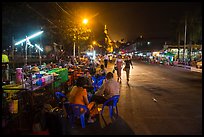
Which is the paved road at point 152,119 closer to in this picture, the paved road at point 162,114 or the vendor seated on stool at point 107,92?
the paved road at point 162,114

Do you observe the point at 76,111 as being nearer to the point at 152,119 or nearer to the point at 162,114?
the point at 152,119

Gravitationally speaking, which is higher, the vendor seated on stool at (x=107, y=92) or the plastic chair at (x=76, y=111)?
the vendor seated on stool at (x=107, y=92)

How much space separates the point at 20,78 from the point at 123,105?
12.8 ft

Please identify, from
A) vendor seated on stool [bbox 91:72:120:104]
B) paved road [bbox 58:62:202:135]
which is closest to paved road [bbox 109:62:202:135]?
paved road [bbox 58:62:202:135]

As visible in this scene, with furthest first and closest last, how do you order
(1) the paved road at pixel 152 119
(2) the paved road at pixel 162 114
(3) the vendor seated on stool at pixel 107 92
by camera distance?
(3) the vendor seated on stool at pixel 107 92
(2) the paved road at pixel 162 114
(1) the paved road at pixel 152 119

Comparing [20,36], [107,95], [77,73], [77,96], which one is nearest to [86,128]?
[77,96]

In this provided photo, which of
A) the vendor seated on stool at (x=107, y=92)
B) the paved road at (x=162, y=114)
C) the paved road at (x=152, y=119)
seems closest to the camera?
the paved road at (x=152, y=119)

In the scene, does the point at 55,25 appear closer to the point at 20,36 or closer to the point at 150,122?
the point at 20,36

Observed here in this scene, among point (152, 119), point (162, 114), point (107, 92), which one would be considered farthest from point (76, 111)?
point (162, 114)

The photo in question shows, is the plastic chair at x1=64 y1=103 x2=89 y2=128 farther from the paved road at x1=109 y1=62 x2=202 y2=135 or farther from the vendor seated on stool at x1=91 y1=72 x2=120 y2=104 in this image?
the paved road at x1=109 y1=62 x2=202 y2=135

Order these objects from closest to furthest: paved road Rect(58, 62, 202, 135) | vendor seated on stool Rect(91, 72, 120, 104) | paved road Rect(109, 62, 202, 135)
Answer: paved road Rect(58, 62, 202, 135)
paved road Rect(109, 62, 202, 135)
vendor seated on stool Rect(91, 72, 120, 104)

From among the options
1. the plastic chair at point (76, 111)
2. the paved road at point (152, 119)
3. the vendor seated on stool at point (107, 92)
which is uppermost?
the vendor seated on stool at point (107, 92)

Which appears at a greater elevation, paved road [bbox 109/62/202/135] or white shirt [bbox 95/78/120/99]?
white shirt [bbox 95/78/120/99]

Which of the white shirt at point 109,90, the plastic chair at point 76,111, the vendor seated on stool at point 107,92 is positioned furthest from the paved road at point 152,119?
the white shirt at point 109,90
